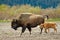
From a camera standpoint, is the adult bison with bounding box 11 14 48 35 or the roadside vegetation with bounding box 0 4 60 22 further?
the roadside vegetation with bounding box 0 4 60 22

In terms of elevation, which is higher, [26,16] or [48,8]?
[26,16]

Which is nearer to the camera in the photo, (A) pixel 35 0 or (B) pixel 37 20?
(B) pixel 37 20

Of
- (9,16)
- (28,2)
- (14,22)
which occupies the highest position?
(14,22)

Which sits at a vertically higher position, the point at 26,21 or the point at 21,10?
the point at 26,21

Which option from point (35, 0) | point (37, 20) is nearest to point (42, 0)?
point (35, 0)

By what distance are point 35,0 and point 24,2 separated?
102cm

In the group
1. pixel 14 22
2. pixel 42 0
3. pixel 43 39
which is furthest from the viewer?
pixel 42 0

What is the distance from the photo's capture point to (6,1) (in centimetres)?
2903

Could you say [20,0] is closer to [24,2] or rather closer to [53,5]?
[24,2]

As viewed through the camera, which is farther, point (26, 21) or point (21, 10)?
point (21, 10)

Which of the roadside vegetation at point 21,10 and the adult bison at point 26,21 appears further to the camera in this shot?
the roadside vegetation at point 21,10

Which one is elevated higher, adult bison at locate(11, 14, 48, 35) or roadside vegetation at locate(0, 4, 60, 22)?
adult bison at locate(11, 14, 48, 35)

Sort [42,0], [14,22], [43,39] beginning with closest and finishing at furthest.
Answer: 1. [43,39]
2. [14,22]
3. [42,0]

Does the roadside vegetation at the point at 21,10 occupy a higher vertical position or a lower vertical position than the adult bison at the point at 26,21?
lower
